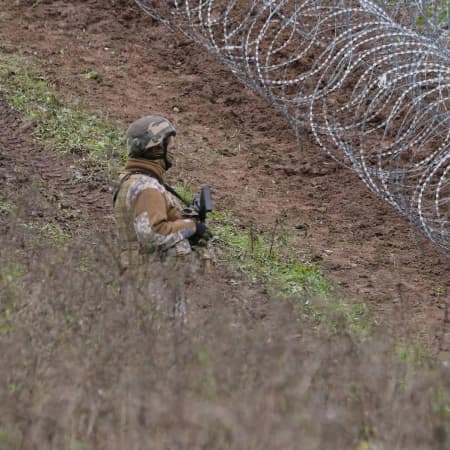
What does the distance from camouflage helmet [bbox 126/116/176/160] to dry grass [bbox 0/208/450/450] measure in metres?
0.85

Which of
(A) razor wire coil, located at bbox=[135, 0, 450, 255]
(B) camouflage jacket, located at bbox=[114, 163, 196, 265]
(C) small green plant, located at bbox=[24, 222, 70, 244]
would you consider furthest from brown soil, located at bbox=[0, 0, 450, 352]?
(B) camouflage jacket, located at bbox=[114, 163, 196, 265]

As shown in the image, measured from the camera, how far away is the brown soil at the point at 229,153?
28.2 ft

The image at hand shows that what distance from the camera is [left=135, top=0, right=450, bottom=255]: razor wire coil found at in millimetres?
9414

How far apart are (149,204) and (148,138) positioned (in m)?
0.36

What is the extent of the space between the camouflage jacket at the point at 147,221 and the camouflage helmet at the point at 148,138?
0.24ft

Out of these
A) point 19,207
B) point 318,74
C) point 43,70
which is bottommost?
point 43,70

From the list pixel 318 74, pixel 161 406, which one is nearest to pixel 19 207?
pixel 161 406

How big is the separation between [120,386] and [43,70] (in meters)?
7.54

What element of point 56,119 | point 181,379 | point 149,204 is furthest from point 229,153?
point 181,379

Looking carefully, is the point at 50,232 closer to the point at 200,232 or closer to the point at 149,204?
the point at 200,232

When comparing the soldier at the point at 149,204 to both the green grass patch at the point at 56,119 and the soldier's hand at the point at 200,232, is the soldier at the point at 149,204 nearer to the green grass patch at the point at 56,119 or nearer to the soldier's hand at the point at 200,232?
the soldier's hand at the point at 200,232

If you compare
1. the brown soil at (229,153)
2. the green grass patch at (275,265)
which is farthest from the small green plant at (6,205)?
the green grass patch at (275,265)

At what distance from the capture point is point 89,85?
37.0 ft

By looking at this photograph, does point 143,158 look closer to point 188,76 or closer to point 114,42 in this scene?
point 188,76
